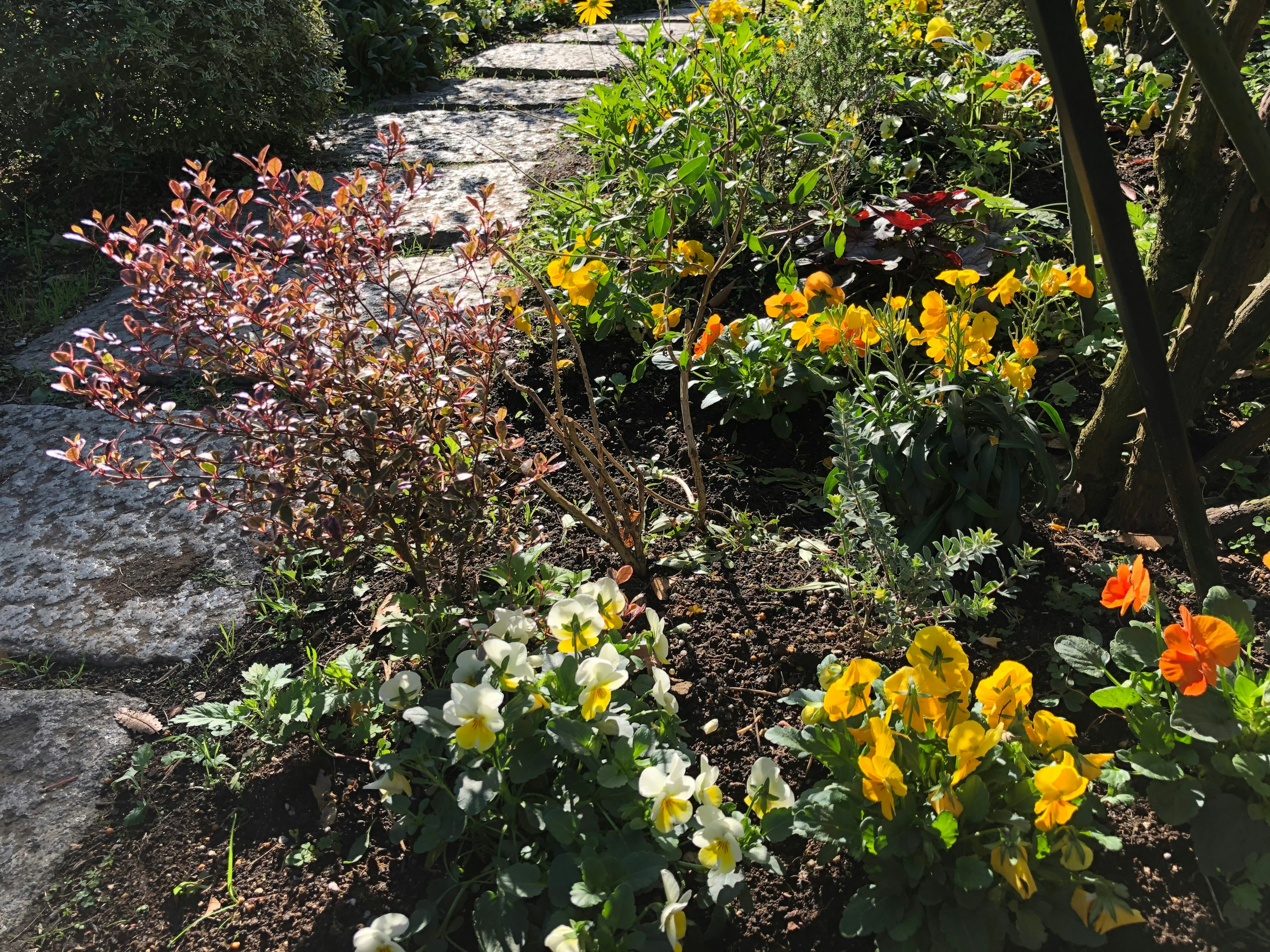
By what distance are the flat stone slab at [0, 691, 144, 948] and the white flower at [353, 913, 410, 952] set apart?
72 cm

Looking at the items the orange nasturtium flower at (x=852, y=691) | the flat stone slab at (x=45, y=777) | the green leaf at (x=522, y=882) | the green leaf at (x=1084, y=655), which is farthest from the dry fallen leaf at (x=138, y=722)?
the green leaf at (x=1084, y=655)

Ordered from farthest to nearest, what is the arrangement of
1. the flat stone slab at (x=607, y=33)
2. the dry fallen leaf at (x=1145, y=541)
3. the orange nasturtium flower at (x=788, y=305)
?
the flat stone slab at (x=607, y=33), the orange nasturtium flower at (x=788, y=305), the dry fallen leaf at (x=1145, y=541)

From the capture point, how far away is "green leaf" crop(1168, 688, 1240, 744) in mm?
1284

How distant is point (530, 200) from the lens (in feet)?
13.8

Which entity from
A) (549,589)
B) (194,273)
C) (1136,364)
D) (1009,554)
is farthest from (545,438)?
(1136,364)

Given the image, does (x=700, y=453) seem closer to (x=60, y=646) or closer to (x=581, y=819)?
(x=581, y=819)

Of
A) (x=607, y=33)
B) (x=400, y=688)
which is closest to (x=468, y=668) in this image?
(x=400, y=688)

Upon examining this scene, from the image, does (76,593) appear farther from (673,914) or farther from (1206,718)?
(1206,718)

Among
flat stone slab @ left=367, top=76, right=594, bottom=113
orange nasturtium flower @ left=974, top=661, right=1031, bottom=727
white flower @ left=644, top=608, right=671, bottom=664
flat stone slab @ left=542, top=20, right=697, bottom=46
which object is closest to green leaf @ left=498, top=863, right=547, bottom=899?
white flower @ left=644, top=608, right=671, bottom=664

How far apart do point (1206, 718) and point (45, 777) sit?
2.18 metres

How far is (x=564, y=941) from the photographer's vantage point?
124cm

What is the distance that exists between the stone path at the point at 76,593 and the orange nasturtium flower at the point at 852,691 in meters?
1.16

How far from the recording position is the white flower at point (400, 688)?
1.60 m

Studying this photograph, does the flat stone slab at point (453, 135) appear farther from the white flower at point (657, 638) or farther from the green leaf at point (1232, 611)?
the green leaf at point (1232, 611)
